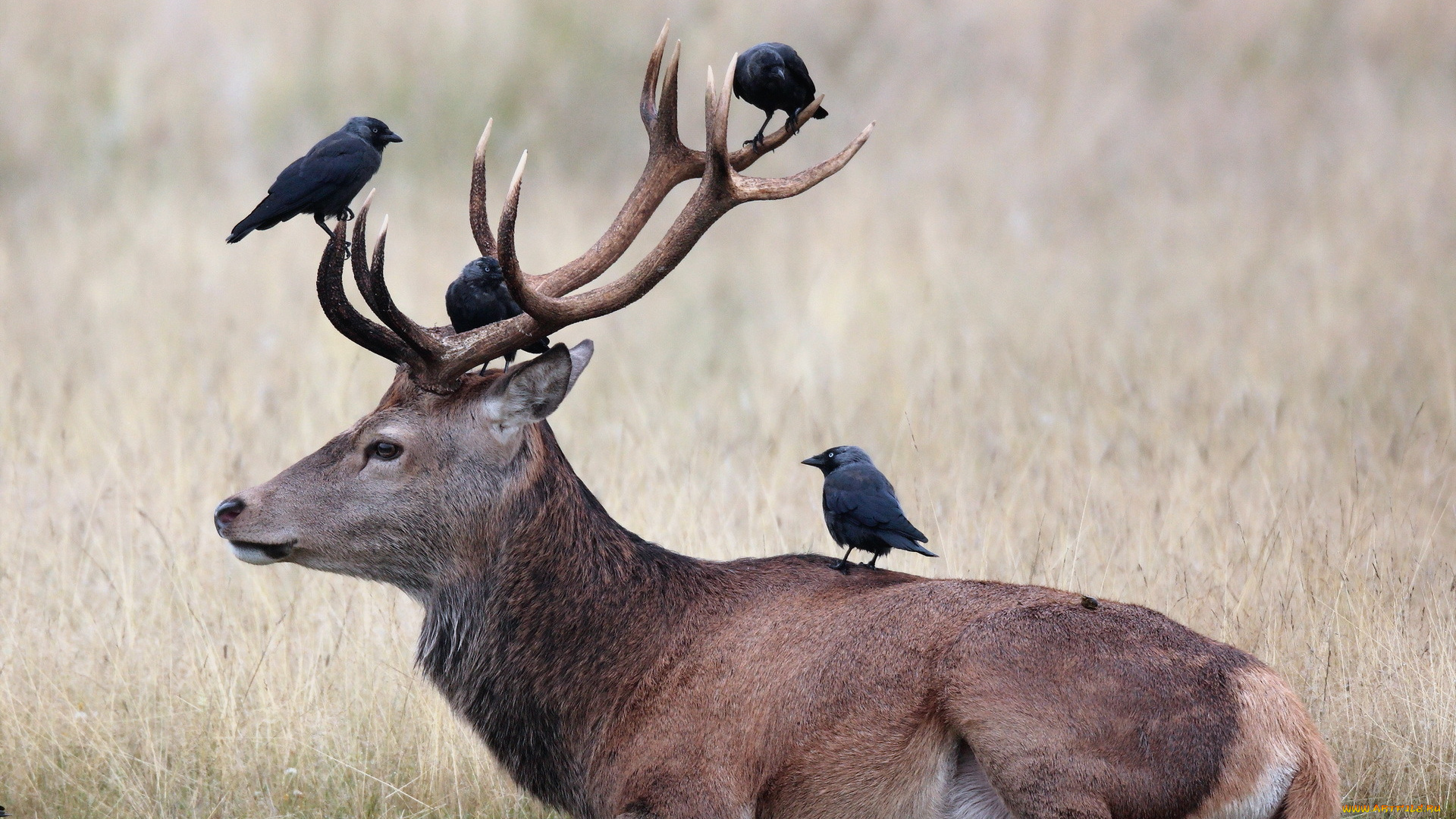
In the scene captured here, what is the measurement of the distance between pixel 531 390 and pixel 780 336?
24.7ft

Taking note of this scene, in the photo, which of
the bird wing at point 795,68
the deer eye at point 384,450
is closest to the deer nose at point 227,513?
the deer eye at point 384,450

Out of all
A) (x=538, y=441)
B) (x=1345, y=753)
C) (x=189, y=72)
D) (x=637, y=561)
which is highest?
(x=189, y=72)

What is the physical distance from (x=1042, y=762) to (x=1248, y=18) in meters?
14.2

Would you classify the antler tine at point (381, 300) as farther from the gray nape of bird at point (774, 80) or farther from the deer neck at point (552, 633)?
the gray nape of bird at point (774, 80)

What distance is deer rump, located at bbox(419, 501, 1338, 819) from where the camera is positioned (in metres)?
4.24

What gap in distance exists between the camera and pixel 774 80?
17.8 ft

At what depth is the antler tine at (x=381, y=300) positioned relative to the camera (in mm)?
5027

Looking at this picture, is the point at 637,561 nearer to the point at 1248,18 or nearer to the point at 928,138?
the point at 928,138

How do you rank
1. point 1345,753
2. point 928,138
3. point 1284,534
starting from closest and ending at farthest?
point 1345,753 → point 1284,534 → point 928,138

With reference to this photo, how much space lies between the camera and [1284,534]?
7.22 m

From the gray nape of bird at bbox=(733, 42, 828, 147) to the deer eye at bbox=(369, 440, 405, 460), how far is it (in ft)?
5.24

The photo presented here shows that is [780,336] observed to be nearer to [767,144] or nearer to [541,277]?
[767,144]

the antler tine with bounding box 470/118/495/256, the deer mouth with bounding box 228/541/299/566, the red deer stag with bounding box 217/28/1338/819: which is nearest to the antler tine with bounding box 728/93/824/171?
the red deer stag with bounding box 217/28/1338/819

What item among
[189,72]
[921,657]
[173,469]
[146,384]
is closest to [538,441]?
[921,657]
